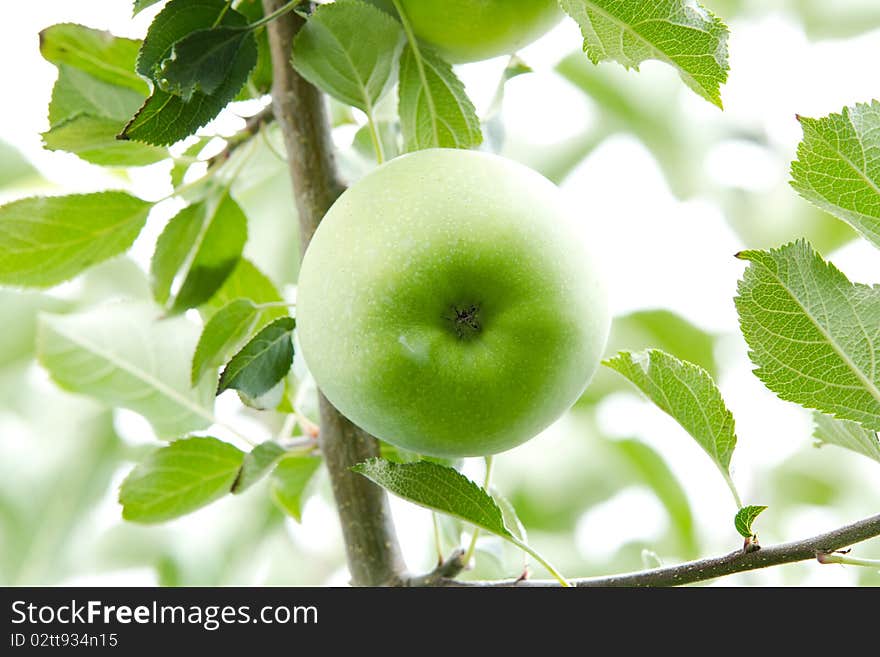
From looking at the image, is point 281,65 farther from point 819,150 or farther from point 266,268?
point 266,268

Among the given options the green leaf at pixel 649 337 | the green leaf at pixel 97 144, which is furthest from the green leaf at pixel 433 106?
the green leaf at pixel 649 337

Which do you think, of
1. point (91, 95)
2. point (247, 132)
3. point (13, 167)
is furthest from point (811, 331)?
point (13, 167)

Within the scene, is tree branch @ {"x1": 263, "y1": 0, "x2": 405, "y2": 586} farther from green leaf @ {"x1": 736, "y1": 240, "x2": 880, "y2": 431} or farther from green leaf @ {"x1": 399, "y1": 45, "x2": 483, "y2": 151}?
green leaf @ {"x1": 736, "y1": 240, "x2": 880, "y2": 431}

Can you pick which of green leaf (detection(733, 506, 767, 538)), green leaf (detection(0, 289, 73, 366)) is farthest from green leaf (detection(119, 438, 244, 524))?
green leaf (detection(0, 289, 73, 366))

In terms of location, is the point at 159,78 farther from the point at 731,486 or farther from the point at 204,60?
the point at 731,486

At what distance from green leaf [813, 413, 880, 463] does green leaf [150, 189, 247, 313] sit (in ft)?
1.42

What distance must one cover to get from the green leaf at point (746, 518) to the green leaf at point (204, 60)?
1.18 ft

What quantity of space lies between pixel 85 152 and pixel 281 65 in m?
0.20

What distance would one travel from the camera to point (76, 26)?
68 centimetres

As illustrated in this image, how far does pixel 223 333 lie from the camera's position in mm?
666

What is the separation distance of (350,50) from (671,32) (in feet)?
0.65

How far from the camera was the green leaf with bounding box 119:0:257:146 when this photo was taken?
521 millimetres
